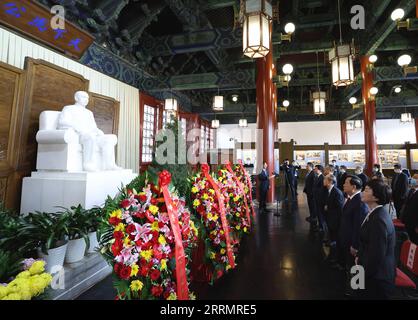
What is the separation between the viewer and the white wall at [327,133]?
1228 cm

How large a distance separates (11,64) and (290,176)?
622 cm

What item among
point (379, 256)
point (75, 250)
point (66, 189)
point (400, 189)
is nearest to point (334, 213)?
point (379, 256)

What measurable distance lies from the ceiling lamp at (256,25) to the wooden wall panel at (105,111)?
135 inches

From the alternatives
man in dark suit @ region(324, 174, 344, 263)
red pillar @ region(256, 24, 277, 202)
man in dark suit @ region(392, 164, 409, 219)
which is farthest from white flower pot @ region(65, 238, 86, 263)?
man in dark suit @ region(392, 164, 409, 219)

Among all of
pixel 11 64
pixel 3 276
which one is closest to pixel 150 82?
pixel 11 64

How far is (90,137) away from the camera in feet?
9.80

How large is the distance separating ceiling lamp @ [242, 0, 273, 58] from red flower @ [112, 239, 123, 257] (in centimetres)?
280

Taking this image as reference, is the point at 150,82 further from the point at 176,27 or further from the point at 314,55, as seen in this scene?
the point at 314,55

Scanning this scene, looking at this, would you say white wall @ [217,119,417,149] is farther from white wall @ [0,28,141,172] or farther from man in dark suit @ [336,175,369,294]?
man in dark suit @ [336,175,369,294]

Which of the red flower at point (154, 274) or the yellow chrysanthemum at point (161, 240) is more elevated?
the yellow chrysanthemum at point (161, 240)

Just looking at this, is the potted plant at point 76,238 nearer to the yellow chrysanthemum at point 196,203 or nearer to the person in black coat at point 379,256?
the yellow chrysanthemum at point 196,203

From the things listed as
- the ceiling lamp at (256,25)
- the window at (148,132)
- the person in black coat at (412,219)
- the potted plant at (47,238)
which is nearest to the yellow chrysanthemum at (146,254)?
the potted plant at (47,238)

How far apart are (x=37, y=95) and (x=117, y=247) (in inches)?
144

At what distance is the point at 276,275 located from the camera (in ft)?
7.03
